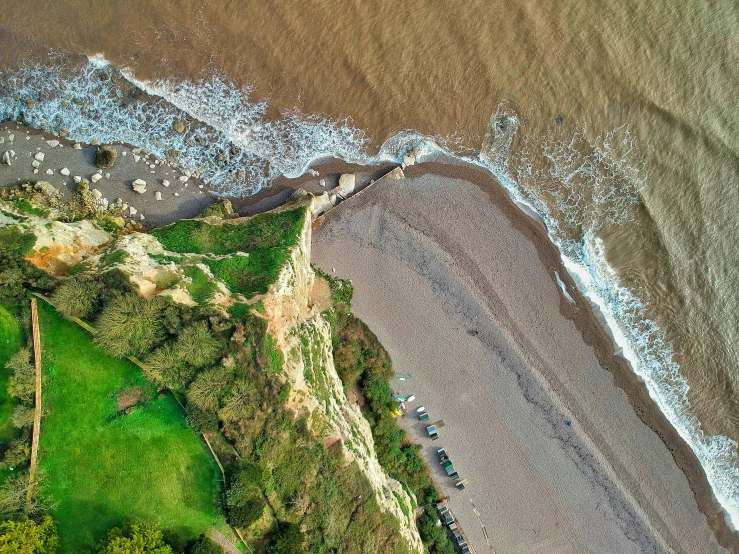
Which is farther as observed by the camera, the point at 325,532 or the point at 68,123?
the point at 68,123

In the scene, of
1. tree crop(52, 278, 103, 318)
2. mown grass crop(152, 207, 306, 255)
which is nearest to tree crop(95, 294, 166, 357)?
tree crop(52, 278, 103, 318)

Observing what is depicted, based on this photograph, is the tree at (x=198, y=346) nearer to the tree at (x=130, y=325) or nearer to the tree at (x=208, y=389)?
the tree at (x=208, y=389)

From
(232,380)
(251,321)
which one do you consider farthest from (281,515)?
(251,321)

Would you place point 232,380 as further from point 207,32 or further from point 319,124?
point 207,32

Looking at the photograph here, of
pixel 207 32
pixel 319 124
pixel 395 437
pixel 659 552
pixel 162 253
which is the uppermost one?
pixel 207 32

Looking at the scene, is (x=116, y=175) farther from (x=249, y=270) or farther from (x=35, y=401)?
(x=35, y=401)
